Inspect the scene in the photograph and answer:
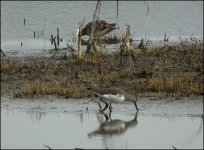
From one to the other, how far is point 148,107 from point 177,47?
5623mm

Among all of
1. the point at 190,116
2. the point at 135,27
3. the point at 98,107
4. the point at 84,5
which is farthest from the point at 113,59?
the point at 84,5

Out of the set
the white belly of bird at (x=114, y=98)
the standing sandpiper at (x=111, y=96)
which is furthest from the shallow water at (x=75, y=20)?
the white belly of bird at (x=114, y=98)

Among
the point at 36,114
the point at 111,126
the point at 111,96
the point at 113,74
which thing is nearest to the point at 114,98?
the point at 111,96

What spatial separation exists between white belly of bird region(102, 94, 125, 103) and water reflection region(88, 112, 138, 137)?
0.32 m

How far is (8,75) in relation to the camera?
14922mm

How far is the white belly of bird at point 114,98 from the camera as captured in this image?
12.2 metres

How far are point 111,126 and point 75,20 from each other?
49.4ft

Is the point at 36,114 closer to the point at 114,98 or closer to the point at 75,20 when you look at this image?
the point at 114,98

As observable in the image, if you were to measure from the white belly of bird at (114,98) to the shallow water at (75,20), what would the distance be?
20.0 feet

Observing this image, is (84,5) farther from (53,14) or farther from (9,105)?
(9,105)

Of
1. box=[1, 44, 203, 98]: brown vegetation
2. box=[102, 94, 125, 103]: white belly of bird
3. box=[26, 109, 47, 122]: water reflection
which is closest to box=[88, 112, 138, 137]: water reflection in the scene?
box=[102, 94, 125, 103]: white belly of bird

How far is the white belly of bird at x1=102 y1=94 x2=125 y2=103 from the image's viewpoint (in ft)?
40.2

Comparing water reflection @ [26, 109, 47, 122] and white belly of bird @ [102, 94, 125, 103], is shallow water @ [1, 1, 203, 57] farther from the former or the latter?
white belly of bird @ [102, 94, 125, 103]

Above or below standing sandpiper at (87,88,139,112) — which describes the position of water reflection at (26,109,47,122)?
below
